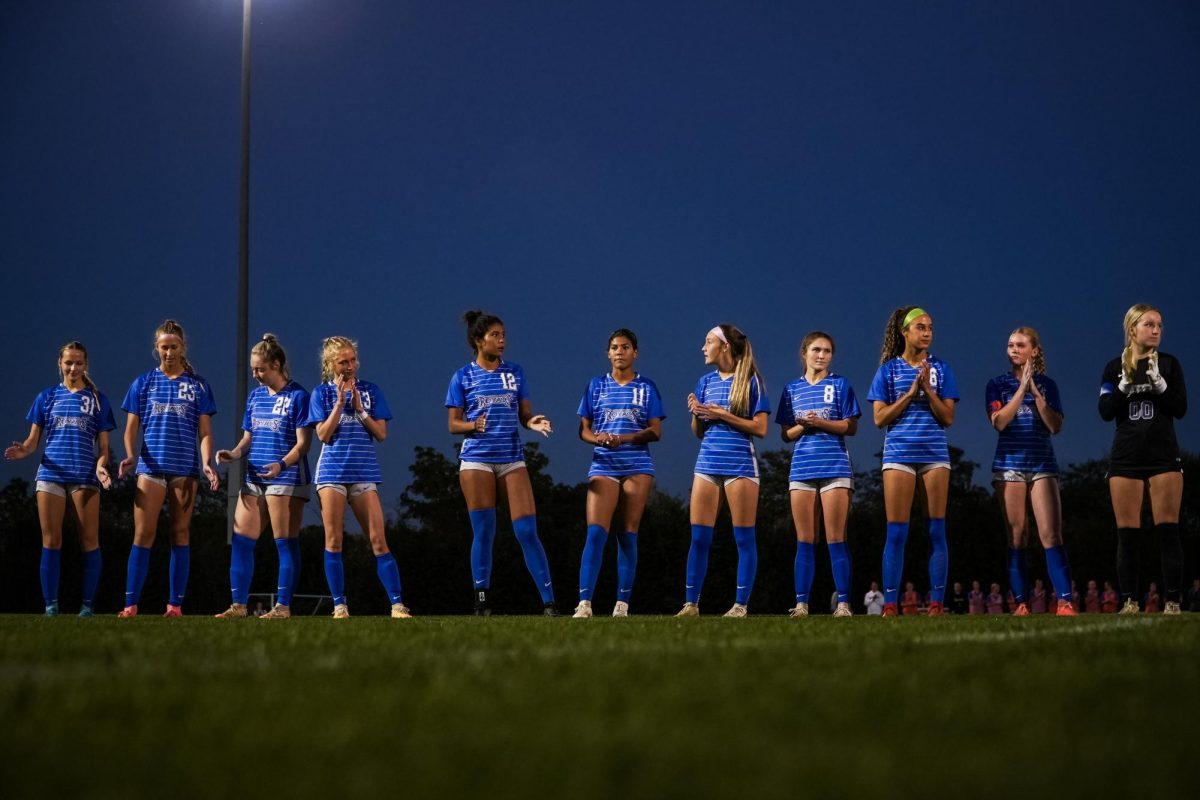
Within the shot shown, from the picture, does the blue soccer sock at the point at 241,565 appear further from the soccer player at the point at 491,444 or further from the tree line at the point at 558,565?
the tree line at the point at 558,565

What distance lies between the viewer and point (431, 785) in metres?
1.66

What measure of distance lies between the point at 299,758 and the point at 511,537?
18.4 metres

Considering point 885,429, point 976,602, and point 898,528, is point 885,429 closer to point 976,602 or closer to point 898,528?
point 898,528

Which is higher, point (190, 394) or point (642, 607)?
point (190, 394)

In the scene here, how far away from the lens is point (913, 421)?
923cm

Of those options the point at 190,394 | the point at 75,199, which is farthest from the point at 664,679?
the point at 75,199

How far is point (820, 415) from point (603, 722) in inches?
301

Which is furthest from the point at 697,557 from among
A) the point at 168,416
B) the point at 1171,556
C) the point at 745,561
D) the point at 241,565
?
the point at 168,416

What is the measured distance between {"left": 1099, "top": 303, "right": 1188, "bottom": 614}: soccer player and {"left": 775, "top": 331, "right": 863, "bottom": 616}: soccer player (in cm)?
200

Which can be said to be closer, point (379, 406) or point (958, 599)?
point (379, 406)

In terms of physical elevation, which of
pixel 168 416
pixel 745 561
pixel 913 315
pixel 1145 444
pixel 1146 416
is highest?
pixel 913 315

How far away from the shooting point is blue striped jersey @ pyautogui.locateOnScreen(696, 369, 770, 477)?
9523mm

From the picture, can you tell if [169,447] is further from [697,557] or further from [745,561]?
[745,561]

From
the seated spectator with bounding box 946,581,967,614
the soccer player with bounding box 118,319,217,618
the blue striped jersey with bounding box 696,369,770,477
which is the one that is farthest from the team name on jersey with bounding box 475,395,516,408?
the seated spectator with bounding box 946,581,967,614
